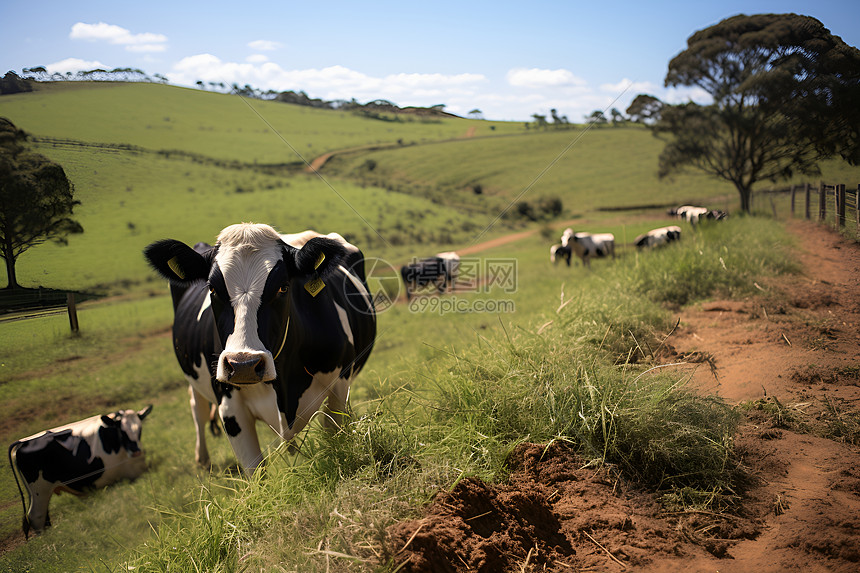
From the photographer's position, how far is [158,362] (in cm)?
1102

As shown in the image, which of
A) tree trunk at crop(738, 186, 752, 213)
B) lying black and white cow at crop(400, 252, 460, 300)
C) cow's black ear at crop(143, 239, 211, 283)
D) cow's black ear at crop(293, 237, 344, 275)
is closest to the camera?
cow's black ear at crop(143, 239, 211, 283)

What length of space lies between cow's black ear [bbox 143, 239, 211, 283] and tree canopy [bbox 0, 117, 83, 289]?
2533 mm

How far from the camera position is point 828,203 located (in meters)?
5.45

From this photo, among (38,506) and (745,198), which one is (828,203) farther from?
(38,506)

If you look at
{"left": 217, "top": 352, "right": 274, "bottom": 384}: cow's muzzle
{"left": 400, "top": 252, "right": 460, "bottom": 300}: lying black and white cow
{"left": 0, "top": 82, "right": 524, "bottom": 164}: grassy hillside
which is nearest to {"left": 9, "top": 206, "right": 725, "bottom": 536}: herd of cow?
{"left": 217, "top": 352, "right": 274, "bottom": 384}: cow's muzzle

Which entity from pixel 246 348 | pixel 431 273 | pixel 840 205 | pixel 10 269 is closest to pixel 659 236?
pixel 431 273

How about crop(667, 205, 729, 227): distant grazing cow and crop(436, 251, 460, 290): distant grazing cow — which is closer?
crop(667, 205, 729, 227): distant grazing cow

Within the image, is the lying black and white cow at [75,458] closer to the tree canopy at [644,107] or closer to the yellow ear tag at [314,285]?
the yellow ear tag at [314,285]

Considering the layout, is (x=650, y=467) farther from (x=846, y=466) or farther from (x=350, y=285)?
(x=350, y=285)

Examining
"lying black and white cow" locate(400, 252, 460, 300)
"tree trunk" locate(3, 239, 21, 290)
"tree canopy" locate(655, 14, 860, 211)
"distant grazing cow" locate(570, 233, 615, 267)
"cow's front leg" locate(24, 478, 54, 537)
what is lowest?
"cow's front leg" locate(24, 478, 54, 537)

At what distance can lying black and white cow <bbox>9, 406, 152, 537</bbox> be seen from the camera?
503 cm

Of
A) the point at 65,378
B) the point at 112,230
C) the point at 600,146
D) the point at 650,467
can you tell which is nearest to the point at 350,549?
the point at 650,467

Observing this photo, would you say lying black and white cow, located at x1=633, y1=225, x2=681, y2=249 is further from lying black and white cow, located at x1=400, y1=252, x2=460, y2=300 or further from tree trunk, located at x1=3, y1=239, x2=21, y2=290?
tree trunk, located at x1=3, y1=239, x2=21, y2=290

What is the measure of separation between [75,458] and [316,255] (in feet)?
14.3
